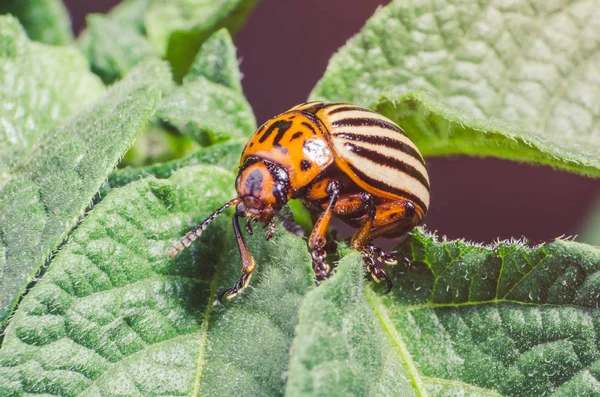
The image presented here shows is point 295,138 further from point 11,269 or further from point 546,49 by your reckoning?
point 546,49

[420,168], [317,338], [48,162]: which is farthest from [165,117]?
[317,338]

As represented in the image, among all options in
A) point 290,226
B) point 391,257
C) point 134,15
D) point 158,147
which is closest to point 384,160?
point 391,257

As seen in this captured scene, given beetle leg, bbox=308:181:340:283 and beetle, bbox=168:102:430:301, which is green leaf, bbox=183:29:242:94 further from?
beetle leg, bbox=308:181:340:283

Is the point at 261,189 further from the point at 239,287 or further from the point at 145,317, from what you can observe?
the point at 145,317

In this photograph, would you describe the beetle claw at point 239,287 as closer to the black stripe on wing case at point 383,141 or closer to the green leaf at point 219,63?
the black stripe on wing case at point 383,141

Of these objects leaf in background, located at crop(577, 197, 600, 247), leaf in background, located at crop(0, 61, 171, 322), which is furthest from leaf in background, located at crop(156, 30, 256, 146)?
leaf in background, located at crop(577, 197, 600, 247)

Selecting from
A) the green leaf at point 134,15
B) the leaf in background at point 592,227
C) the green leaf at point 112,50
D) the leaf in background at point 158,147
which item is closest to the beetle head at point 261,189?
the leaf in background at point 158,147
